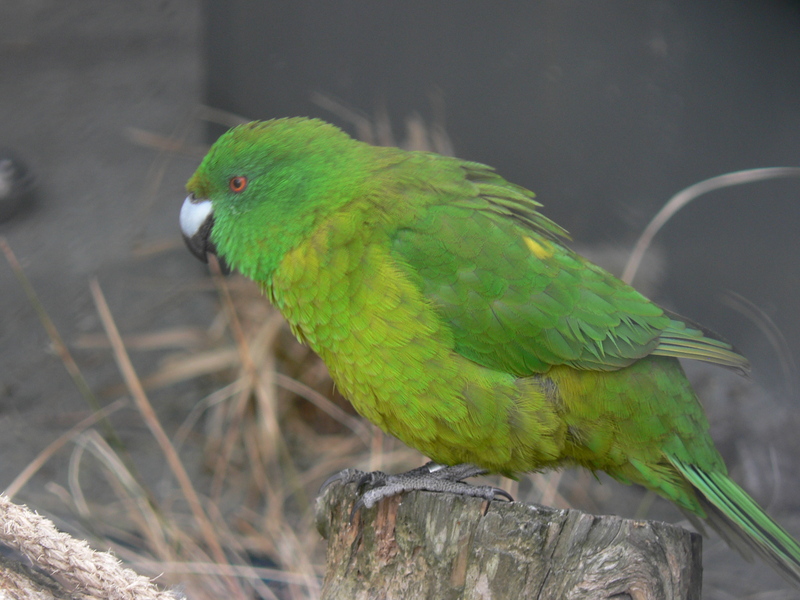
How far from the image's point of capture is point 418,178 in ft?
7.09

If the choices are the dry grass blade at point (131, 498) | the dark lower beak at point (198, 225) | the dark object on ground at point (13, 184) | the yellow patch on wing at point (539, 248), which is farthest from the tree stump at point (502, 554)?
the dark object on ground at point (13, 184)

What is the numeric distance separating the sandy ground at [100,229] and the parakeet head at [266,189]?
1.86m

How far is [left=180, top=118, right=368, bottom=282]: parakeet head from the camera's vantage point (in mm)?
2139

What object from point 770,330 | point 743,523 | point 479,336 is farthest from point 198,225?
point 770,330

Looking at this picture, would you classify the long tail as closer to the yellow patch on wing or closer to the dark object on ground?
the yellow patch on wing

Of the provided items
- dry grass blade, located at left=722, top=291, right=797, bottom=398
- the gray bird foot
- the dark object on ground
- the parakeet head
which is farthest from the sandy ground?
the gray bird foot

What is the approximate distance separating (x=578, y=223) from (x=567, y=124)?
2.00ft

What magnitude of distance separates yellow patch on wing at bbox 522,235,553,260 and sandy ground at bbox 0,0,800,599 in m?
2.27

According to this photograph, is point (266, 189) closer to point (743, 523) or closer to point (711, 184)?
point (743, 523)

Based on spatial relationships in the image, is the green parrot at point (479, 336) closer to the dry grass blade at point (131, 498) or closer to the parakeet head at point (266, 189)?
the parakeet head at point (266, 189)

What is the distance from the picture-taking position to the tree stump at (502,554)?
4.71ft

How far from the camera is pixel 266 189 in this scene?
7.30ft

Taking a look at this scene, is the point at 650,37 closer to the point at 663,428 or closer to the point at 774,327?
the point at 774,327

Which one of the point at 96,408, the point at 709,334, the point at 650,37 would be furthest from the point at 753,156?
the point at 96,408
